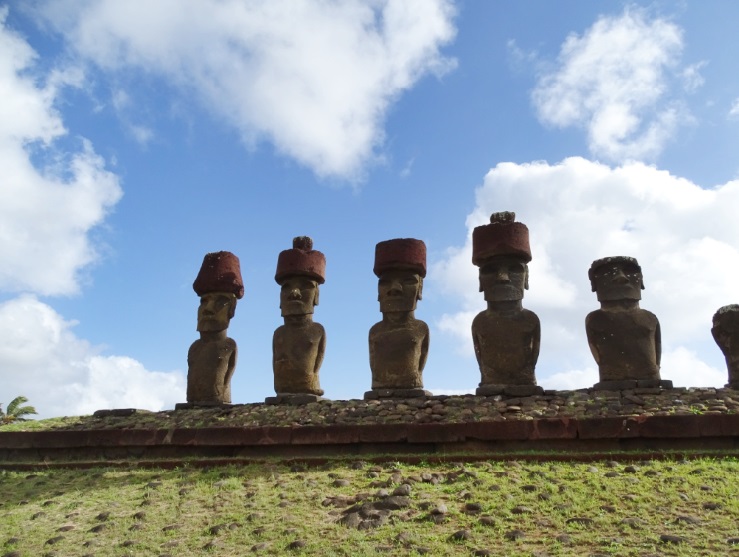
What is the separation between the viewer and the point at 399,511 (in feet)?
18.1

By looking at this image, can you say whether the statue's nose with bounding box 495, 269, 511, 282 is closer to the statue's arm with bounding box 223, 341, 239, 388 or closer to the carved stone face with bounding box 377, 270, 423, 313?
the carved stone face with bounding box 377, 270, 423, 313

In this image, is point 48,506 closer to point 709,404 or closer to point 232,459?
point 232,459

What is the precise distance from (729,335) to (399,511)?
6.76 meters

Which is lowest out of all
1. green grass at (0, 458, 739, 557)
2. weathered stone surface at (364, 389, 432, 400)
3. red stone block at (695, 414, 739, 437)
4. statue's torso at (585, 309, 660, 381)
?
green grass at (0, 458, 739, 557)

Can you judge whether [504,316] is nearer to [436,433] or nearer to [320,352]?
[436,433]

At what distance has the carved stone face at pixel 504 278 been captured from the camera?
10.2 meters

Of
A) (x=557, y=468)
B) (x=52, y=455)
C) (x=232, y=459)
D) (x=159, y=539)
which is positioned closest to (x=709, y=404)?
(x=557, y=468)

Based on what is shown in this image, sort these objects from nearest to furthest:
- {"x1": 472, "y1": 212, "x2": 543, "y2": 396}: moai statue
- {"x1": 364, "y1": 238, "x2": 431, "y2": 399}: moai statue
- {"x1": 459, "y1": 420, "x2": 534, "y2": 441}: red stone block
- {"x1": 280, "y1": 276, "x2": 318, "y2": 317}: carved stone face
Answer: {"x1": 459, "y1": 420, "x2": 534, "y2": 441}: red stone block, {"x1": 472, "y1": 212, "x2": 543, "y2": 396}: moai statue, {"x1": 364, "y1": 238, "x2": 431, "y2": 399}: moai statue, {"x1": 280, "y1": 276, "x2": 318, "y2": 317}: carved stone face

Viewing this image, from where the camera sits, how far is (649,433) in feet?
25.1

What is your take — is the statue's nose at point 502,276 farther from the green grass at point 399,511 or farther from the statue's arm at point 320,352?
the green grass at point 399,511

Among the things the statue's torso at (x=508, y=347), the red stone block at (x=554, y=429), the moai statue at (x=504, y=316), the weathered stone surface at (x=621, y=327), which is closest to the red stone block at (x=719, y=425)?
Answer: the red stone block at (x=554, y=429)

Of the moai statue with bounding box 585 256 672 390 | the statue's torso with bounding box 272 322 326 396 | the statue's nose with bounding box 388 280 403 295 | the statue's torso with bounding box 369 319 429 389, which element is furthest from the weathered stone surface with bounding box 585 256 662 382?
the statue's torso with bounding box 272 322 326 396

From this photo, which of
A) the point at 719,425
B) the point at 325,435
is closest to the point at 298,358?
the point at 325,435

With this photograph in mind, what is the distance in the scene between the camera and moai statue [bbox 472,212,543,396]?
32.1ft
